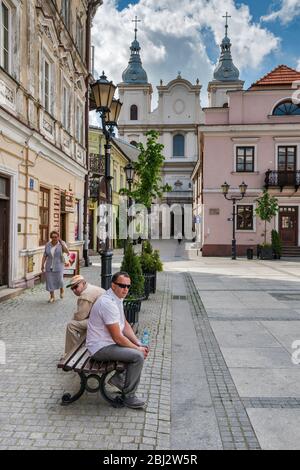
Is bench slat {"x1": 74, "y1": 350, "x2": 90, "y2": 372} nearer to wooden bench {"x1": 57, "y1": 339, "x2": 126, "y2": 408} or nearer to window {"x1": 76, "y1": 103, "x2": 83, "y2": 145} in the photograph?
wooden bench {"x1": 57, "y1": 339, "x2": 126, "y2": 408}

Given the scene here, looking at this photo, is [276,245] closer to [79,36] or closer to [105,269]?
[79,36]

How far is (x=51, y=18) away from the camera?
12.4 meters

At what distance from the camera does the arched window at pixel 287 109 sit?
82.1ft

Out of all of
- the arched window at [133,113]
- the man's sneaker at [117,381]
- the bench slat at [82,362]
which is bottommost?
the man's sneaker at [117,381]

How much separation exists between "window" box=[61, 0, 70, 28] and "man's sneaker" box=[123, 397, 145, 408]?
46.3 ft

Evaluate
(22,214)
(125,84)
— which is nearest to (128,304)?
(22,214)

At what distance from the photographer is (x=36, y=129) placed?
11336 mm

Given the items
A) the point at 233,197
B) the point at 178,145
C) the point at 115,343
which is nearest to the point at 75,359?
the point at 115,343

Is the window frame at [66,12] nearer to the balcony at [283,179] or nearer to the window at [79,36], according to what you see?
the window at [79,36]

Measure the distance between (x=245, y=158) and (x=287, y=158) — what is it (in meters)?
2.56

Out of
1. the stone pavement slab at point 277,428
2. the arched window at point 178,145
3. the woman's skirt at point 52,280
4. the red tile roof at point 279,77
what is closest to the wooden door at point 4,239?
the woman's skirt at point 52,280

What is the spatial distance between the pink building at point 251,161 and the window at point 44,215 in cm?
1401

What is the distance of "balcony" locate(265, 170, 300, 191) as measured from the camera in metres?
24.4

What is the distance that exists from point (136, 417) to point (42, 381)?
4.61 ft
